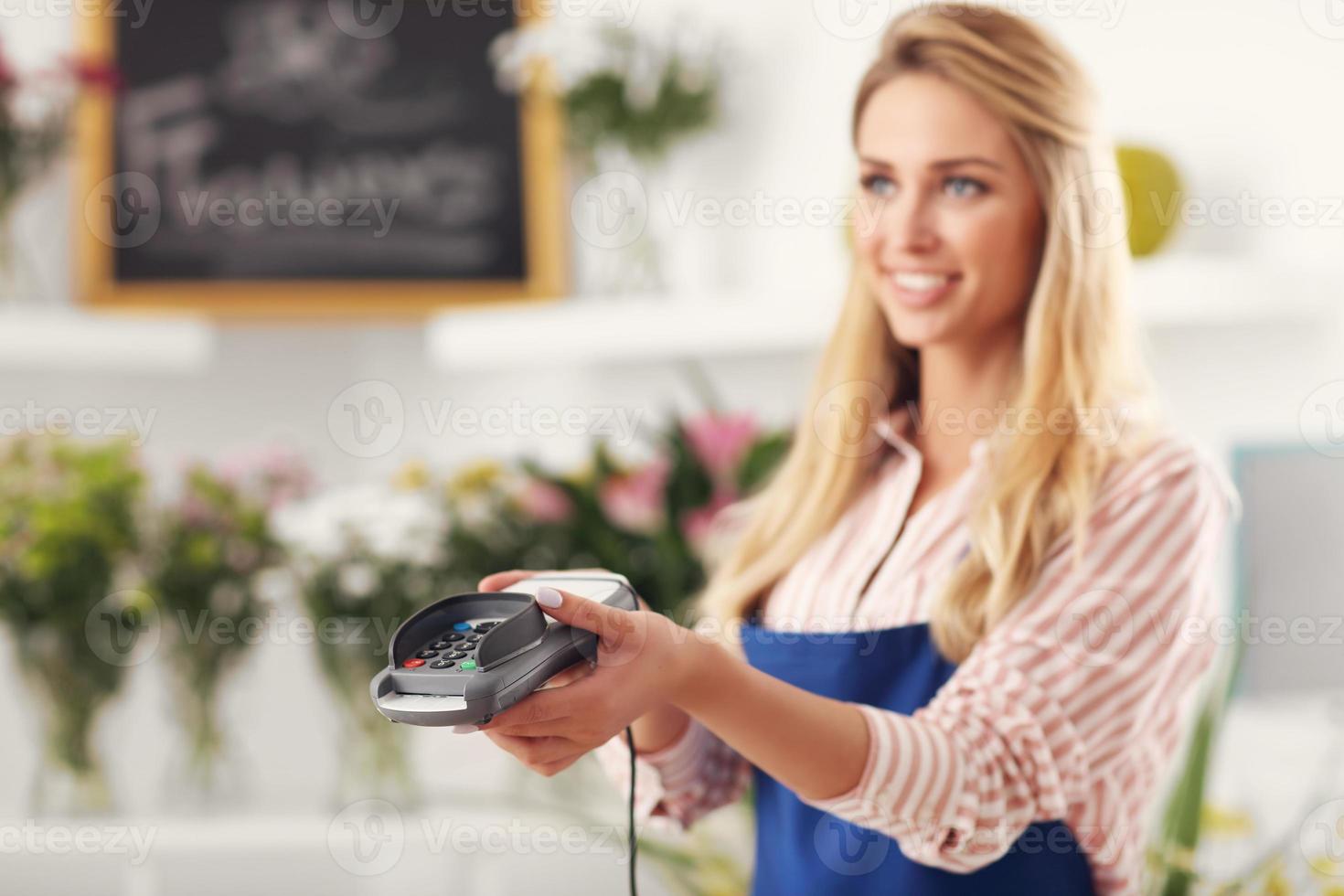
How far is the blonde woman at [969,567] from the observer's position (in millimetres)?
661

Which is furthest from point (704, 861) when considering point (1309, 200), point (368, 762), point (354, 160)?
point (354, 160)

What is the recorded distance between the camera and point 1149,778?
0.76m

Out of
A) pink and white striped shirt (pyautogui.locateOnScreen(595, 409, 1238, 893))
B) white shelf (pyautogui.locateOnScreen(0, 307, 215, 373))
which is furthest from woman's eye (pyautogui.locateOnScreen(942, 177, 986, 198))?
white shelf (pyautogui.locateOnScreen(0, 307, 215, 373))

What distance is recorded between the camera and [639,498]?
121cm

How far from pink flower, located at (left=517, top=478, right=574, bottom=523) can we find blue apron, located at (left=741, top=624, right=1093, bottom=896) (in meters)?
0.45

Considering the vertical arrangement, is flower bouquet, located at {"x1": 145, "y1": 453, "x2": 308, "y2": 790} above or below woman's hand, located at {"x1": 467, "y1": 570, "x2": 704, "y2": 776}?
below

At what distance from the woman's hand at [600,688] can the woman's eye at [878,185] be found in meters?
0.36

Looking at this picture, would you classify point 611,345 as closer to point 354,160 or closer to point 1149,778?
point 354,160

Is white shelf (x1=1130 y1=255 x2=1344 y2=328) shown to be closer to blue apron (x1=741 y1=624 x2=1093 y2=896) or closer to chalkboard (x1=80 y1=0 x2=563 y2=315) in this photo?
blue apron (x1=741 y1=624 x2=1093 y2=896)

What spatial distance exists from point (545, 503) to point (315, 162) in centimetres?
64

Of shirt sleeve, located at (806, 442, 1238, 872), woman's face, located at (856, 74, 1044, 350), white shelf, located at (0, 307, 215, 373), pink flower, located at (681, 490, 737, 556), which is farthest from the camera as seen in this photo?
white shelf, located at (0, 307, 215, 373)

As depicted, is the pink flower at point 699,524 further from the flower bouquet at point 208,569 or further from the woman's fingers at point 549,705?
the woman's fingers at point 549,705

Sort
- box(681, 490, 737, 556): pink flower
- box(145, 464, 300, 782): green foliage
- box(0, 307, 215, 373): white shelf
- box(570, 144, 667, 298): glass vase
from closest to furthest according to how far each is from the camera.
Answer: box(681, 490, 737, 556): pink flower, box(145, 464, 300, 782): green foliage, box(0, 307, 215, 373): white shelf, box(570, 144, 667, 298): glass vase

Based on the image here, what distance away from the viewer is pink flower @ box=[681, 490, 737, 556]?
1.18 metres
